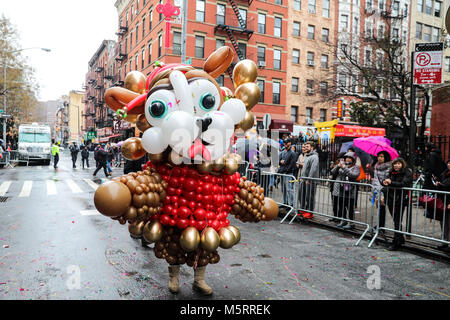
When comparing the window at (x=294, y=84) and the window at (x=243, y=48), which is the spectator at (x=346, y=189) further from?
the window at (x=294, y=84)

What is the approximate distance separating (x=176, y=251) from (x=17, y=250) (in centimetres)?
328

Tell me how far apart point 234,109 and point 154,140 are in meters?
0.80

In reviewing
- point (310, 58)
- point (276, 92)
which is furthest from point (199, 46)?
point (310, 58)

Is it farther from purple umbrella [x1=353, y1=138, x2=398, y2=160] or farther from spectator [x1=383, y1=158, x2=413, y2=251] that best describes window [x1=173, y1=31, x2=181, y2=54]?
spectator [x1=383, y1=158, x2=413, y2=251]

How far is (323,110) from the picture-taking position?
33.1 metres

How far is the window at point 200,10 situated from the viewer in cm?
2683

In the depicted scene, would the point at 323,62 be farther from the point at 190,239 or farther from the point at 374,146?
the point at 190,239

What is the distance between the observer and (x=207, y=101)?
2961 millimetres

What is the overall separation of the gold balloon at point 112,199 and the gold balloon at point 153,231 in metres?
0.45

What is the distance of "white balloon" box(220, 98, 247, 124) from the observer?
10.1 ft

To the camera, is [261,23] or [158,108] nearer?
[158,108]
